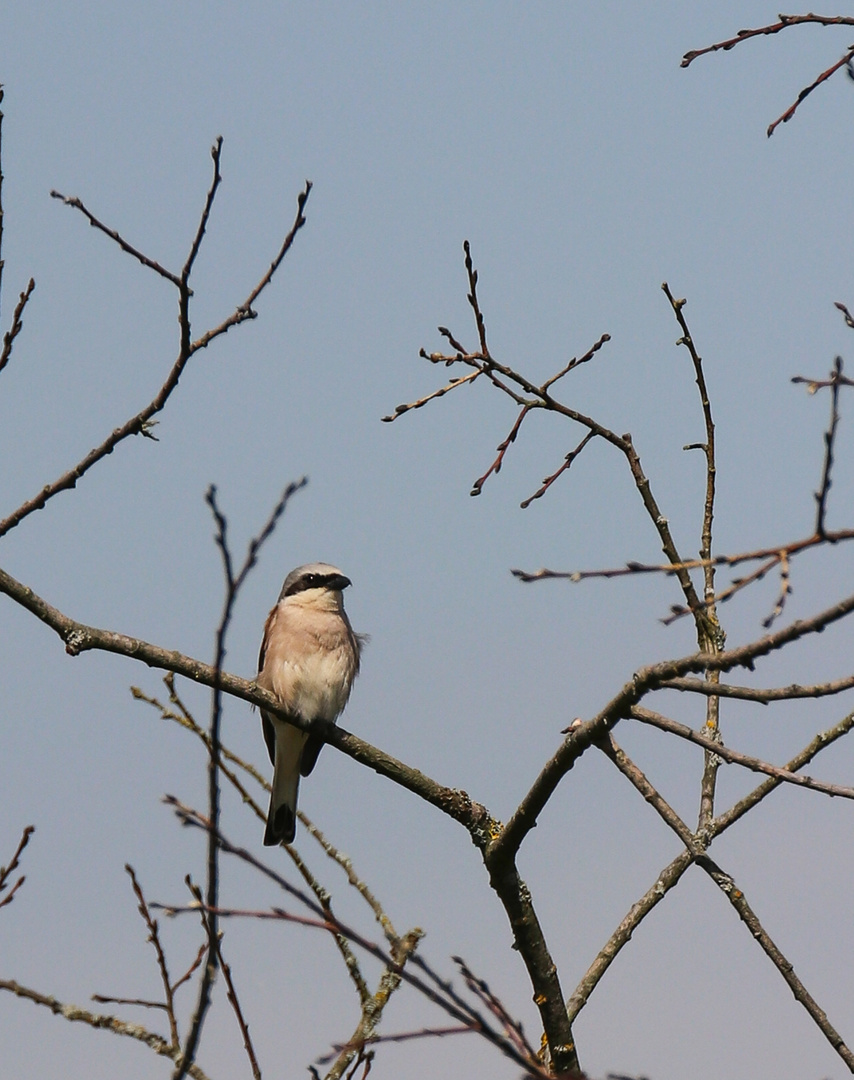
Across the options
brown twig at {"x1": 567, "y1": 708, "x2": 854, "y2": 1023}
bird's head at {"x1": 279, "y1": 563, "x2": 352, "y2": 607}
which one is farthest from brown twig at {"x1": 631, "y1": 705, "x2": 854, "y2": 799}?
bird's head at {"x1": 279, "y1": 563, "x2": 352, "y2": 607}

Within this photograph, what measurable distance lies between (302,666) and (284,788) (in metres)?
1.08

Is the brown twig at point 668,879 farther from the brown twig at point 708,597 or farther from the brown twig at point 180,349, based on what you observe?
the brown twig at point 180,349

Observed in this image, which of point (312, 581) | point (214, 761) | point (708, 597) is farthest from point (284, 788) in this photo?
point (214, 761)

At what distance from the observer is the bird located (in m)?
7.12

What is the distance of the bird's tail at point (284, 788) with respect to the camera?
775cm

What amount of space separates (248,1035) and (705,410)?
2928 millimetres

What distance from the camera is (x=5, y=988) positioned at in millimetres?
3707

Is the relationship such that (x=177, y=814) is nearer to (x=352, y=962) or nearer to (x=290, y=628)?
(x=352, y=962)

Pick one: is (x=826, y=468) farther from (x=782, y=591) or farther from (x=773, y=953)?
(x=773, y=953)

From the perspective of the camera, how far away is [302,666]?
23.4 feet

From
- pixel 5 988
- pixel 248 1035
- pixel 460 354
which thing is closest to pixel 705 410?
pixel 460 354

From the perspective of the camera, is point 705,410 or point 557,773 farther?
point 705,410

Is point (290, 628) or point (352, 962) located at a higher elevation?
point (290, 628)

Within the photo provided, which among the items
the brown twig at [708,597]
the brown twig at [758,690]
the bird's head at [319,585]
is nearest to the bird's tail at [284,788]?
the bird's head at [319,585]
